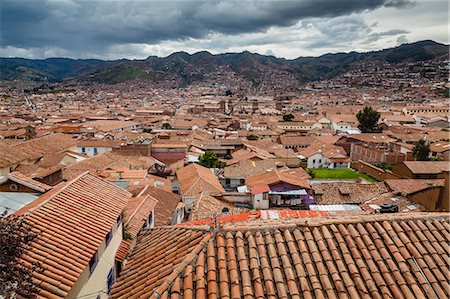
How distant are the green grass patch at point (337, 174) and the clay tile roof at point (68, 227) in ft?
87.6

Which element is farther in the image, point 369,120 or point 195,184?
point 369,120

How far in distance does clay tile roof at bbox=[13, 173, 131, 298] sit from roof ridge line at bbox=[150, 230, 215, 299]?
2247 millimetres

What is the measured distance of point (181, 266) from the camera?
4.34 metres

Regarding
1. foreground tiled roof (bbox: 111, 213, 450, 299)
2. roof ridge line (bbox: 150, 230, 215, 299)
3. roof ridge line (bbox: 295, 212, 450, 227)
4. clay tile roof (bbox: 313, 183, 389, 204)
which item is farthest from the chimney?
roof ridge line (bbox: 150, 230, 215, 299)

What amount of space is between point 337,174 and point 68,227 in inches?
1226

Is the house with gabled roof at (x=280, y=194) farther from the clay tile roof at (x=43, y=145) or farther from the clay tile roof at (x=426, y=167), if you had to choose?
the clay tile roof at (x=43, y=145)

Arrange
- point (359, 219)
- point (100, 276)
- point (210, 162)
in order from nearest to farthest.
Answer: point (359, 219)
point (100, 276)
point (210, 162)

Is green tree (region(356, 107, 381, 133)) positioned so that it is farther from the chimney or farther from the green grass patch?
the chimney

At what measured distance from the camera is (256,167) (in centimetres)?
2859

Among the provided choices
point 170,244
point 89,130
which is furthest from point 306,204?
point 89,130

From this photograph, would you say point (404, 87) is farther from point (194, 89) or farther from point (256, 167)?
point (256, 167)

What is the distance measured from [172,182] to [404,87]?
150 m

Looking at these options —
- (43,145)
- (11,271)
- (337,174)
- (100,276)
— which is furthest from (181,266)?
(337,174)

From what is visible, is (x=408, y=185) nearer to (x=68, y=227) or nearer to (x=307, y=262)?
(x=307, y=262)
